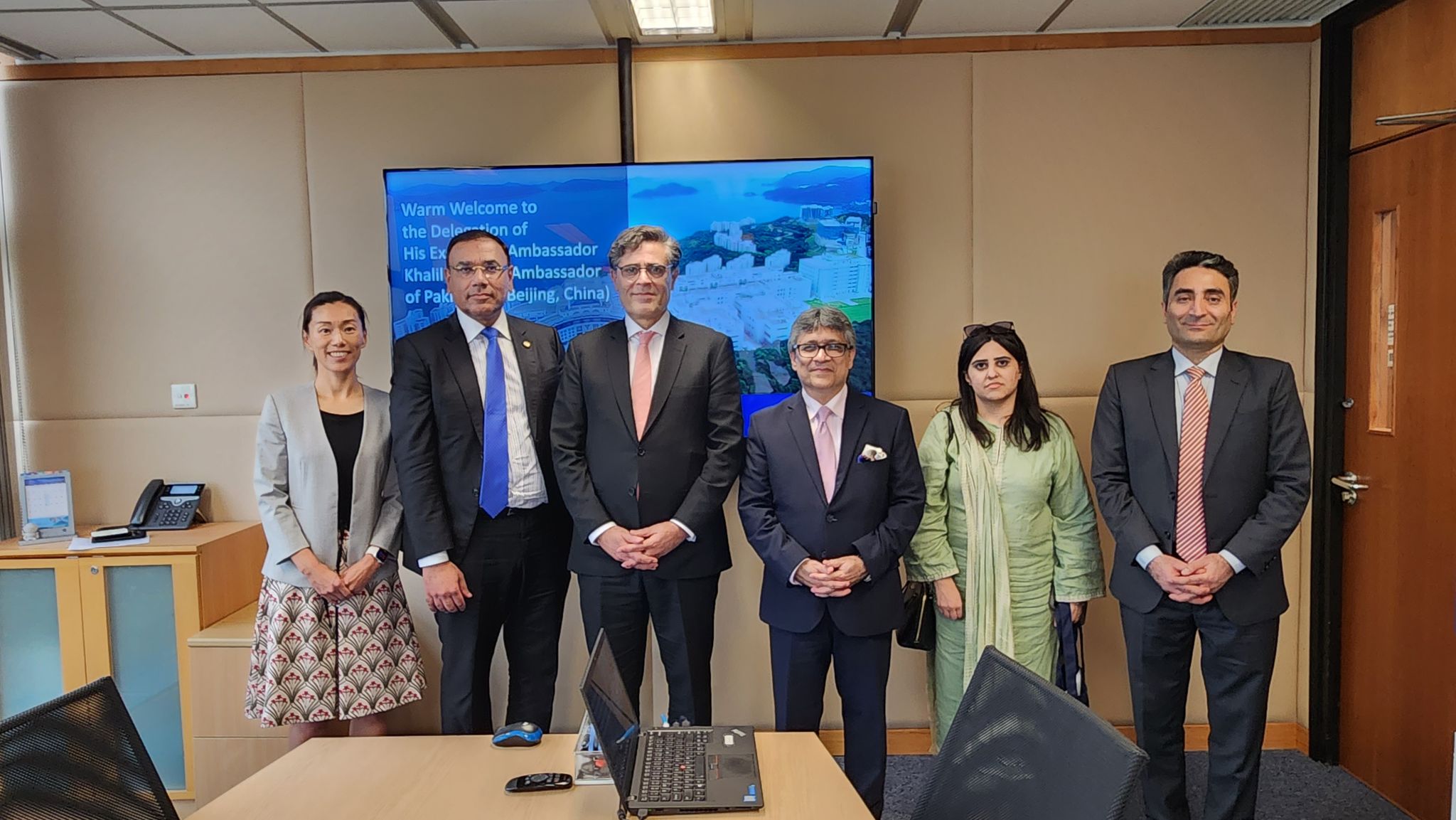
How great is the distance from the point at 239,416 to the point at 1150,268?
12.9 ft

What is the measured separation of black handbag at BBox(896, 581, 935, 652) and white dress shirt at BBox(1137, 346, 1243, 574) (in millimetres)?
692

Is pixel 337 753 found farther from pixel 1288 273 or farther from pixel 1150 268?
pixel 1288 273

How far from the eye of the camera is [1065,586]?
9.52 feet

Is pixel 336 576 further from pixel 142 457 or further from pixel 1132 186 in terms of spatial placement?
pixel 1132 186

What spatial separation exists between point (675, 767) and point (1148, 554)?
1835 millimetres

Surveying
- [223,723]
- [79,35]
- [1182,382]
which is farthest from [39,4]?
[1182,382]

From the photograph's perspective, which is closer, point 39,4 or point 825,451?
point 825,451

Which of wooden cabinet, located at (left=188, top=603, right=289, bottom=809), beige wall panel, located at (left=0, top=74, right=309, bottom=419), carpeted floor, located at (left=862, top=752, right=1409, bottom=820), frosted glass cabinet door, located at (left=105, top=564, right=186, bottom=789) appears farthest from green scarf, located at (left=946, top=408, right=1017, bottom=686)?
frosted glass cabinet door, located at (left=105, top=564, right=186, bottom=789)

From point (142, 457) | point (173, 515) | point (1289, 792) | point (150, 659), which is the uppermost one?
point (142, 457)

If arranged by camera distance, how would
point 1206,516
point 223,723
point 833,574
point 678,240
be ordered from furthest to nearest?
1. point 678,240
2. point 223,723
3. point 1206,516
4. point 833,574

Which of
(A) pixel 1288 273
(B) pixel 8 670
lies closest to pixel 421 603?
(B) pixel 8 670

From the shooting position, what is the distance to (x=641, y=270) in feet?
9.25

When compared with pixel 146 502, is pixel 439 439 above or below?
above

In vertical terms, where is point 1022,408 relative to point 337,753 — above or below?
above
